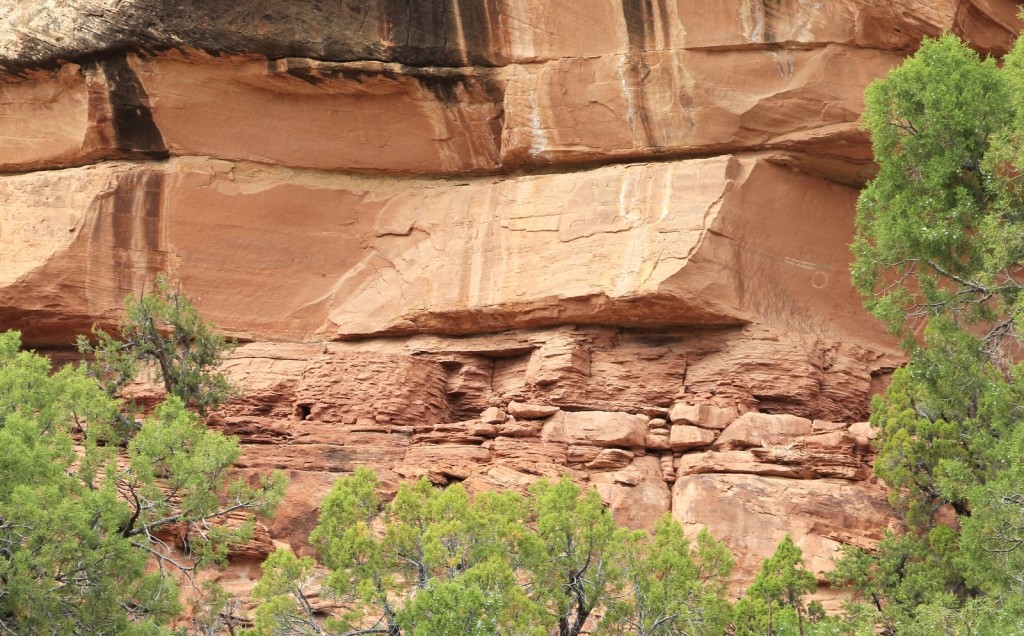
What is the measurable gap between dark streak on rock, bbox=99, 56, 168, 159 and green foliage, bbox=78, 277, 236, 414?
242cm

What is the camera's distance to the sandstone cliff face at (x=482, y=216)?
22.2 meters

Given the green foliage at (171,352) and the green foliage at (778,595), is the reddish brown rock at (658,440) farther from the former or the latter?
the green foliage at (171,352)

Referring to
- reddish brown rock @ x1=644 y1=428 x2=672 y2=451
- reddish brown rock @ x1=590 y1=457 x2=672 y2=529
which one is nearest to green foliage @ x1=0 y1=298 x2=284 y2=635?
reddish brown rock @ x1=590 y1=457 x2=672 y2=529

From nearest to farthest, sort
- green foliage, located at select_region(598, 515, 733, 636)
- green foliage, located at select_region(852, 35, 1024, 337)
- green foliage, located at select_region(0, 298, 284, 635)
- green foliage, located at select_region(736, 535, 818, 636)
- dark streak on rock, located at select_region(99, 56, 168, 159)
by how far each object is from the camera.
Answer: green foliage, located at select_region(0, 298, 284, 635), green foliage, located at select_region(598, 515, 733, 636), green foliage, located at select_region(736, 535, 818, 636), green foliage, located at select_region(852, 35, 1024, 337), dark streak on rock, located at select_region(99, 56, 168, 159)

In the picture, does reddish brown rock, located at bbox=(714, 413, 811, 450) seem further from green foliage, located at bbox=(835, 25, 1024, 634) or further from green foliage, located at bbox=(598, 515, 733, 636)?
green foliage, located at bbox=(598, 515, 733, 636)

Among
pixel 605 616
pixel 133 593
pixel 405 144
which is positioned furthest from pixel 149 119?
pixel 605 616

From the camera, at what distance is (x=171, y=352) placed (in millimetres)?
22766

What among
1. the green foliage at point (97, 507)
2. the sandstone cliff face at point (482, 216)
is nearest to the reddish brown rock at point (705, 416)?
the sandstone cliff face at point (482, 216)

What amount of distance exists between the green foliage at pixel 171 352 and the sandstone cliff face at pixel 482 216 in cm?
55

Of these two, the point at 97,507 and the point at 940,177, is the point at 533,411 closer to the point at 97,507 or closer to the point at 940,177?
the point at 940,177

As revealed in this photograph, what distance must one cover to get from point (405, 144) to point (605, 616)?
30.1 feet

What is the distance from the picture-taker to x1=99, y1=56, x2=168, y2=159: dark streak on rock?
2391 cm

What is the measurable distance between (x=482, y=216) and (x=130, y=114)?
5077mm

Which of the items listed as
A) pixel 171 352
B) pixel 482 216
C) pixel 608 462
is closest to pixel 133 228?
pixel 171 352
